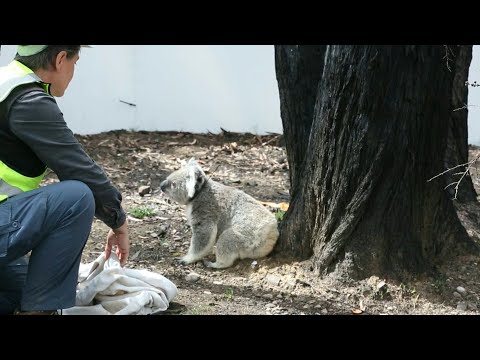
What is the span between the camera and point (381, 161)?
4.68m

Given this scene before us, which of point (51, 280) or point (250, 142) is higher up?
point (250, 142)

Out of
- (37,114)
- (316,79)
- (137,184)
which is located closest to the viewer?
(37,114)

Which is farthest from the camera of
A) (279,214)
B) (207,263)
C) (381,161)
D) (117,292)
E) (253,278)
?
(279,214)

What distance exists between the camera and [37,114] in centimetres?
331

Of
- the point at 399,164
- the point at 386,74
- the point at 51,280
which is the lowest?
the point at 51,280

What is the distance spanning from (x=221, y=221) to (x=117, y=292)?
1.88 metres

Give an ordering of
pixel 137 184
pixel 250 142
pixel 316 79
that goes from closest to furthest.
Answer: pixel 316 79, pixel 137 184, pixel 250 142

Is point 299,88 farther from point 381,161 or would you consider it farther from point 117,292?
point 117,292

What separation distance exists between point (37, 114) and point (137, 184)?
4480mm

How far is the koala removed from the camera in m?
5.51

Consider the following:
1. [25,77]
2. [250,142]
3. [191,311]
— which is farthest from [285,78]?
[250,142]

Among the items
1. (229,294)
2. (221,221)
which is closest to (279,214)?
(221,221)

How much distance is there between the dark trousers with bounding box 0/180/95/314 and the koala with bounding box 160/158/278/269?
2.22m

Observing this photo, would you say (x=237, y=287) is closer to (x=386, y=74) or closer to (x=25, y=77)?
(x=386, y=74)
